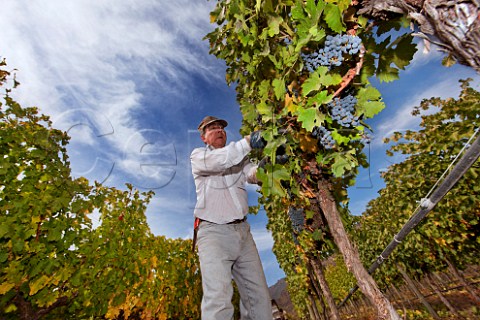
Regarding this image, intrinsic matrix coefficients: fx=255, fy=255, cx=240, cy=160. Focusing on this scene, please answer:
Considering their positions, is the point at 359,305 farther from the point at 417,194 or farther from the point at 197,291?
the point at 197,291

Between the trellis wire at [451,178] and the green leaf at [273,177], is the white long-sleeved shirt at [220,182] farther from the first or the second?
the trellis wire at [451,178]

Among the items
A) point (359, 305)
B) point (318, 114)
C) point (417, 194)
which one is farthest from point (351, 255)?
point (359, 305)

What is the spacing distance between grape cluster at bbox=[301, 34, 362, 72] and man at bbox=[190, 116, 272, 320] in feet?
2.96

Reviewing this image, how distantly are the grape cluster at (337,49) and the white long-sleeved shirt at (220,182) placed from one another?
3.63 ft

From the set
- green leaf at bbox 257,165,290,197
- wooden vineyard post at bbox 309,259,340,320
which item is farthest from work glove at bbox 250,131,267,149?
wooden vineyard post at bbox 309,259,340,320

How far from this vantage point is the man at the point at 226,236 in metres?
2.49

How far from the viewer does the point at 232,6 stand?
2186 mm

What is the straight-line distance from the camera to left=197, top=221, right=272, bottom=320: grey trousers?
2.44m

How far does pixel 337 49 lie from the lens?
1.76 metres

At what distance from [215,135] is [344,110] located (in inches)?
80.8

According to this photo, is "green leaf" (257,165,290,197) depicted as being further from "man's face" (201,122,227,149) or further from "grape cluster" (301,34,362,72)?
"man's face" (201,122,227,149)

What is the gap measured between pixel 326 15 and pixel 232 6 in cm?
88

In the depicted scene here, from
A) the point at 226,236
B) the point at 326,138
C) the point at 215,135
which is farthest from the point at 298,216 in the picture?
the point at 215,135

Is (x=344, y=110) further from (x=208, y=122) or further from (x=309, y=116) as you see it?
(x=208, y=122)
